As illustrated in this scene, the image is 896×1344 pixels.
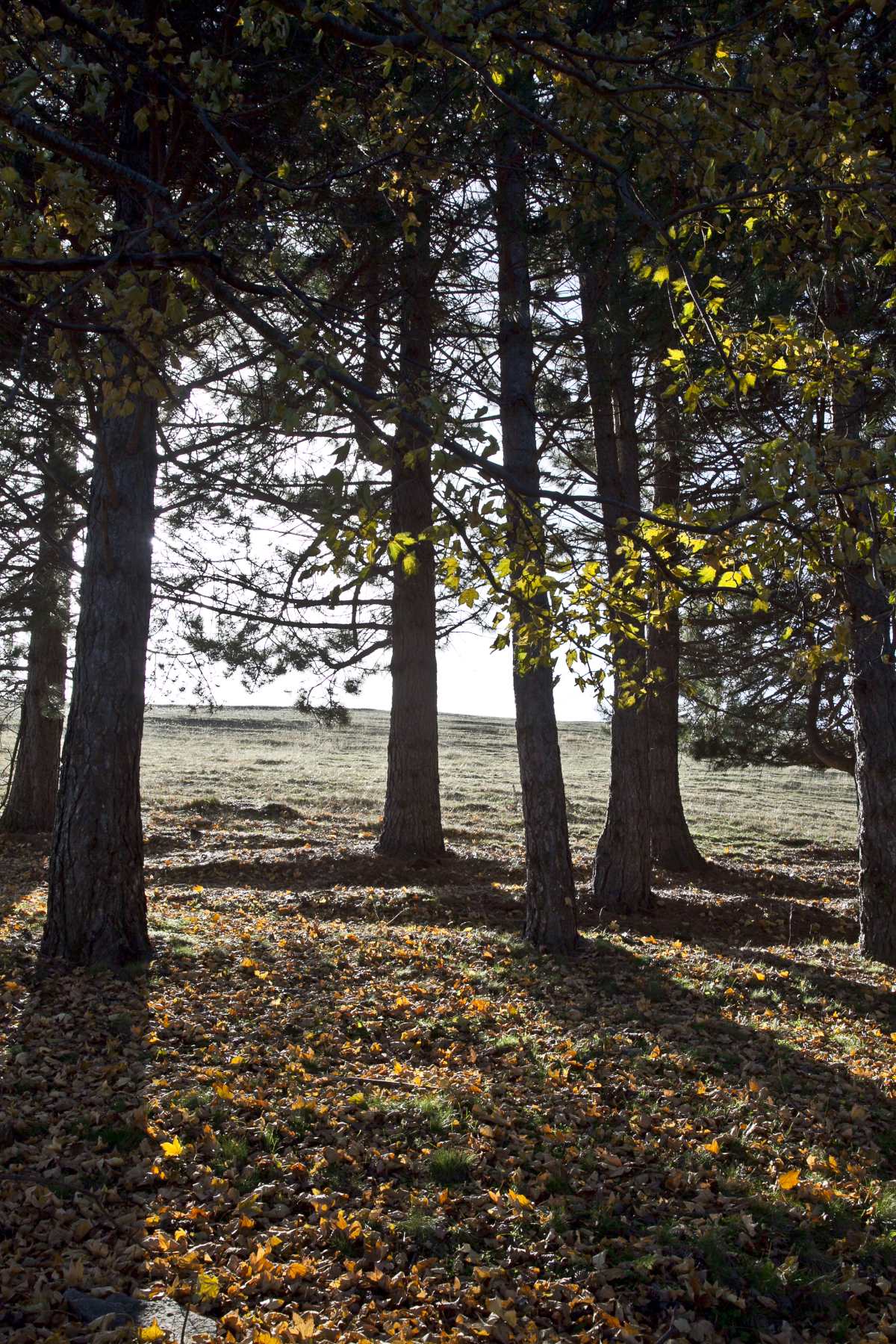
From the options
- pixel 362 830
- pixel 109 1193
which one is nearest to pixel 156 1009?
pixel 109 1193

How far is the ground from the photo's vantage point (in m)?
3.64

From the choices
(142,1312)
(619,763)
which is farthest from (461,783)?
(142,1312)

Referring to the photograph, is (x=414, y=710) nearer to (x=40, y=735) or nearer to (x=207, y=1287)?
(x=40, y=735)

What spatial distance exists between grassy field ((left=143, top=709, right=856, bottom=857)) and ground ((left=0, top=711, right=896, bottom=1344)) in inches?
322

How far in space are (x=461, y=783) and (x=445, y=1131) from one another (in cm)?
2146

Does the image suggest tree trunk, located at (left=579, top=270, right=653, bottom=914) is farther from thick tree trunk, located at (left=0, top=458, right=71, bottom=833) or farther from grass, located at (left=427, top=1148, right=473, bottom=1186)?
thick tree trunk, located at (left=0, top=458, right=71, bottom=833)

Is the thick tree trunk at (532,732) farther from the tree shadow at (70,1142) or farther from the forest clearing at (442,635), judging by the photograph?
the tree shadow at (70,1142)

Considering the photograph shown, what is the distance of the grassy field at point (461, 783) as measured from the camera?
62.9 feet

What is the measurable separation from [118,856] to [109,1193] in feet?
10.3

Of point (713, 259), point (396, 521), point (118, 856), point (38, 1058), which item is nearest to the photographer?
point (38, 1058)

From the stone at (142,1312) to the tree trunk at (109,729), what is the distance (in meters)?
3.61

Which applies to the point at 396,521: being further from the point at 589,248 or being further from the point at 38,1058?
the point at 38,1058

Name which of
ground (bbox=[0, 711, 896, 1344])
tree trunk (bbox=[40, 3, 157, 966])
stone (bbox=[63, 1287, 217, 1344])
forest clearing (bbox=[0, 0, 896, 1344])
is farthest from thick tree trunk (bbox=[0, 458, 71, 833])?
stone (bbox=[63, 1287, 217, 1344])

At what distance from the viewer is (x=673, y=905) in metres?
11.2
